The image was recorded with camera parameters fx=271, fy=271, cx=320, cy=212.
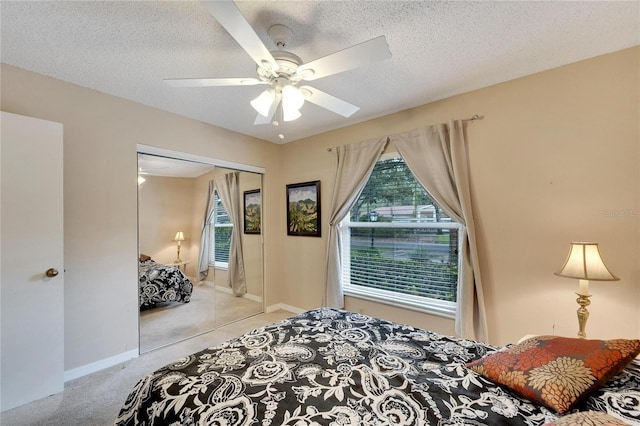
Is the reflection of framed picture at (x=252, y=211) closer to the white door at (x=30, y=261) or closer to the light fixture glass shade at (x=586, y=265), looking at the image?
the white door at (x=30, y=261)

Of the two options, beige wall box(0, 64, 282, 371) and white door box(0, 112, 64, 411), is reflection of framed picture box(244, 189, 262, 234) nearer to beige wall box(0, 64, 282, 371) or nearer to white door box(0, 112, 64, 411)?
beige wall box(0, 64, 282, 371)

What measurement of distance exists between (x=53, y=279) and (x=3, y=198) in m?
0.68

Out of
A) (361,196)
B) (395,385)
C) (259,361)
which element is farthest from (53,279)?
(361,196)

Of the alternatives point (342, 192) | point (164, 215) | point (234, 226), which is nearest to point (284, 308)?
point (234, 226)

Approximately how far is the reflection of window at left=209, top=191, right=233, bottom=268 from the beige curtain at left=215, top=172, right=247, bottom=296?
6 centimetres

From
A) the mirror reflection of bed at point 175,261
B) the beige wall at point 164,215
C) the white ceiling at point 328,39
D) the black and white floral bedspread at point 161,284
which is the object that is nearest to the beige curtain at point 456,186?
the white ceiling at point 328,39

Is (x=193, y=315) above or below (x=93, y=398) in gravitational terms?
above

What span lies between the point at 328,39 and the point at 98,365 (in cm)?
336

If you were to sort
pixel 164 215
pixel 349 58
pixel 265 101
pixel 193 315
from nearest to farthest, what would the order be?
pixel 349 58 → pixel 265 101 → pixel 164 215 → pixel 193 315

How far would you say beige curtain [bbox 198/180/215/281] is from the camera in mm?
3406

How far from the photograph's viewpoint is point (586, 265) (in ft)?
5.65

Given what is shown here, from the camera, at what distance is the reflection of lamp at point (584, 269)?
1.68m

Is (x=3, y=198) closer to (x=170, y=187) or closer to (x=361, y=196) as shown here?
(x=170, y=187)

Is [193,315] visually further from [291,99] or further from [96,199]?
[291,99]
